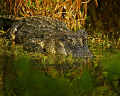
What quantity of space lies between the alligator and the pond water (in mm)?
309

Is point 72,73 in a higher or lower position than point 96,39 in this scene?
lower

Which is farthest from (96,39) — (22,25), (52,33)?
(22,25)

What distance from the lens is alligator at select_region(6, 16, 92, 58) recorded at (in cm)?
658

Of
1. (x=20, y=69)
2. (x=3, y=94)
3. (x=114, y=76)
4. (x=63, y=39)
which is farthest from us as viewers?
(x=63, y=39)

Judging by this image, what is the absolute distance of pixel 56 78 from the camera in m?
4.67

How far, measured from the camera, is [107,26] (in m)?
10.7

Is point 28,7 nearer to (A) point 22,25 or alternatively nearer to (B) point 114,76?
(A) point 22,25

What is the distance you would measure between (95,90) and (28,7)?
556 centimetres

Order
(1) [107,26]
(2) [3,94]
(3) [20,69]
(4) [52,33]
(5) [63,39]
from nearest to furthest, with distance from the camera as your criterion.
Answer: (2) [3,94]
(3) [20,69]
(5) [63,39]
(4) [52,33]
(1) [107,26]

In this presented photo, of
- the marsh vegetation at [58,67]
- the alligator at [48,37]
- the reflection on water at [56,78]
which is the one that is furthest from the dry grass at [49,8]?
the reflection on water at [56,78]

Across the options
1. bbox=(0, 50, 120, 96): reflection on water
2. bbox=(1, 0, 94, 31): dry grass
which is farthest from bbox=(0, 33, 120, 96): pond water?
bbox=(1, 0, 94, 31): dry grass

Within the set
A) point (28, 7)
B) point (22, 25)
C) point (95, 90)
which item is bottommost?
point (95, 90)

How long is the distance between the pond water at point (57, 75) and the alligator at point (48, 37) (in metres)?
0.31

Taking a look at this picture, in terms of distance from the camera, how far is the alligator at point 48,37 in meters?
6.58
